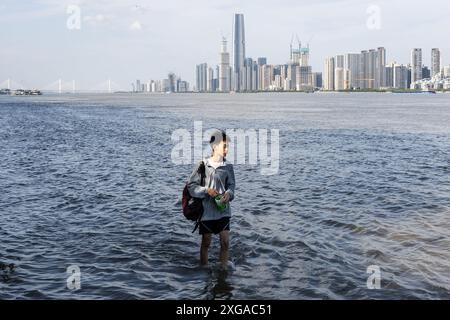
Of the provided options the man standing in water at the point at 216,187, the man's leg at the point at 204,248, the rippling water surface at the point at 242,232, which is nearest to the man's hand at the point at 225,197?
the man standing in water at the point at 216,187

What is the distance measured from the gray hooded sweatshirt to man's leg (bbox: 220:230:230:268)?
1.77 feet

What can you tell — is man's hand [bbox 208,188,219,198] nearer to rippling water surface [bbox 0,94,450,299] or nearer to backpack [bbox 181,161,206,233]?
backpack [bbox 181,161,206,233]

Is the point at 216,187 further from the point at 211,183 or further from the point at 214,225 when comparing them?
the point at 214,225

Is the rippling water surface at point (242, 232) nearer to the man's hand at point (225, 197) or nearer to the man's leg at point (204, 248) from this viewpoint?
the man's leg at point (204, 248)

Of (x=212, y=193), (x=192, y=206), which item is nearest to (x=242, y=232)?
(x=192, y=206)

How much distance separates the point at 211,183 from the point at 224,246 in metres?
1.47

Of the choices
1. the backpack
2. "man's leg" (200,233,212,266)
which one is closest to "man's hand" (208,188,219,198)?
the backpack

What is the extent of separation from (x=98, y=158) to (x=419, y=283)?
25.6 meters

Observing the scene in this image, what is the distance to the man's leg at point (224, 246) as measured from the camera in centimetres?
1044

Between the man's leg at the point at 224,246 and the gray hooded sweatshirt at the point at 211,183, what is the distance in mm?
540

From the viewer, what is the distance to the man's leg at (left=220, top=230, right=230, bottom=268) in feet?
34.2

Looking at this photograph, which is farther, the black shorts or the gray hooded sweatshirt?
the black shorts
